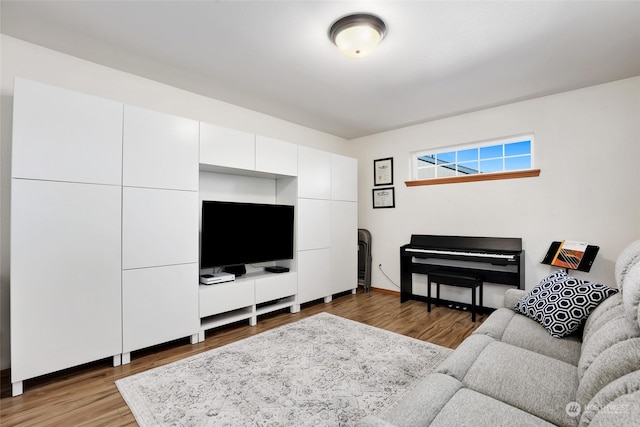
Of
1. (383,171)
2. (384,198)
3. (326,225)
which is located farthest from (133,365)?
(383,171)

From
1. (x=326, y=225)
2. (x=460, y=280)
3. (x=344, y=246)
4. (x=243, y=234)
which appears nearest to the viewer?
(x=243, y=234)

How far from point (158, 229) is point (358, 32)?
7.42 feet

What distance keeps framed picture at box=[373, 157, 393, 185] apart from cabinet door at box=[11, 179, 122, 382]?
3.66 meters

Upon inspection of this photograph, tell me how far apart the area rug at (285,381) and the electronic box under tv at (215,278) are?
2.18 feet

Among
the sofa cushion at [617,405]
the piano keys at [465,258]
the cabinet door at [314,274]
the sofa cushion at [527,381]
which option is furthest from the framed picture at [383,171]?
the sofa cushion at [617,405]

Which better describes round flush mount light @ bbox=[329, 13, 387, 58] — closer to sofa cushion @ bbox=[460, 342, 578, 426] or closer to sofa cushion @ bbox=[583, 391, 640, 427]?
sofa cushion @ bbox=[460, 342, 578, 426]

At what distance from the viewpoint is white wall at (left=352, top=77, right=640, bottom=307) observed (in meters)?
3.07

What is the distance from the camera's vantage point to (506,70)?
2.86 meters

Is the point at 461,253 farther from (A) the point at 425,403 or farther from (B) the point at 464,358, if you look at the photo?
(A) the point at 425,403

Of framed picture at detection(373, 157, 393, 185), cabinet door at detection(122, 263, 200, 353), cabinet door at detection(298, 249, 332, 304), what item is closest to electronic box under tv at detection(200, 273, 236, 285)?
cabinet door at detection(122, 263, 200, 353)

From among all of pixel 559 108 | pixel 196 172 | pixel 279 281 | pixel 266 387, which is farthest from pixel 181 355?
pixel 559 108

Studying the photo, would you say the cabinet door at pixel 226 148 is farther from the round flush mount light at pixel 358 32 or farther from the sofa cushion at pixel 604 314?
the sofa cushion at pixel 604 314

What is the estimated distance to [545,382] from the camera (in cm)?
135

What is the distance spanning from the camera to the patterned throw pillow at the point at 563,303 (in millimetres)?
1882
